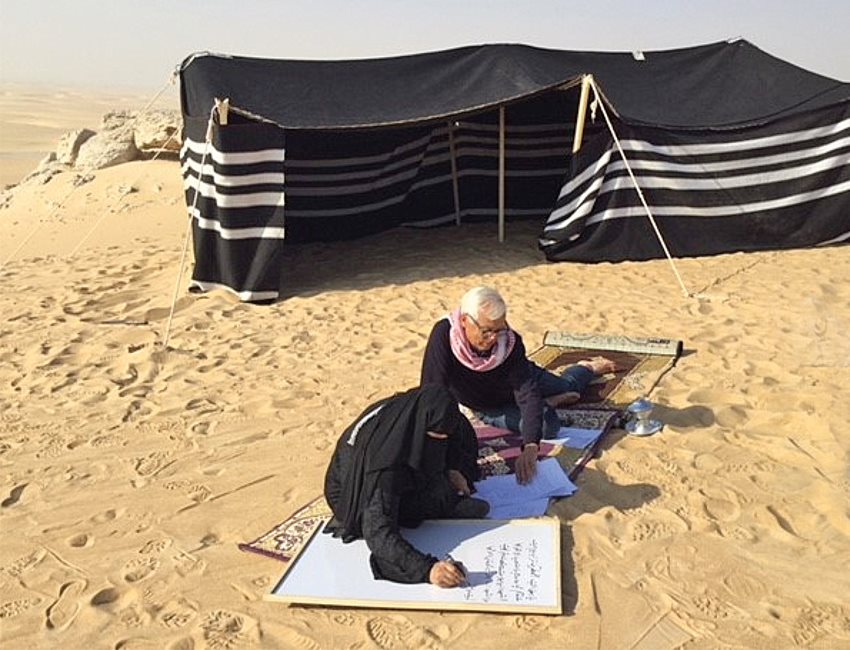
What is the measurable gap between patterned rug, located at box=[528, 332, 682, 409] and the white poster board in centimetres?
139

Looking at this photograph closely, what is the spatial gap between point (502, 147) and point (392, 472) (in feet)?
18.8

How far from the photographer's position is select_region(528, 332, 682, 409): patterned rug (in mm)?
4746

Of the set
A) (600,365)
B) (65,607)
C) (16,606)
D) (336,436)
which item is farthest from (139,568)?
(600,365)

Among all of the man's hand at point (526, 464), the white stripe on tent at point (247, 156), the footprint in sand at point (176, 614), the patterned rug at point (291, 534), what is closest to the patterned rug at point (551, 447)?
the man's hand at point (526, 464)

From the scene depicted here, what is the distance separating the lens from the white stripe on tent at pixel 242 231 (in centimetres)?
689

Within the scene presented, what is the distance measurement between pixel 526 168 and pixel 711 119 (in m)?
2.16

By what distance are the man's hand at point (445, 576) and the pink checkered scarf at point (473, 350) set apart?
1059mm

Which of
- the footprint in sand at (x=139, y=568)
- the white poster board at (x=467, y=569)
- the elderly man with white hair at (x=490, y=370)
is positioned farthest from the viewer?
the elderly man with white hair at (x=490, y=370)

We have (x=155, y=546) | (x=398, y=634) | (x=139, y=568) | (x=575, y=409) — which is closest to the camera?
(x=398, y=634)

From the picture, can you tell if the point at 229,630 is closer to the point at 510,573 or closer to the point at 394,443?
the point at 394,443

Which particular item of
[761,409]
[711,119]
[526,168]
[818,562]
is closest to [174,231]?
[526,168]

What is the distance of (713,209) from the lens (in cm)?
777

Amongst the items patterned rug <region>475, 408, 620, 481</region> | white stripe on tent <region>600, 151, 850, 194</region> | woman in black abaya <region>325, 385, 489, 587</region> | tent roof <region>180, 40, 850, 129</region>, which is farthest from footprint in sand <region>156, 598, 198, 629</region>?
white stripe on tent <region>600, 151, 850, 194</region>

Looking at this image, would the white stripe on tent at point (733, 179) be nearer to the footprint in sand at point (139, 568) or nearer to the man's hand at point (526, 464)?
the man's hand at point (526, 464)
